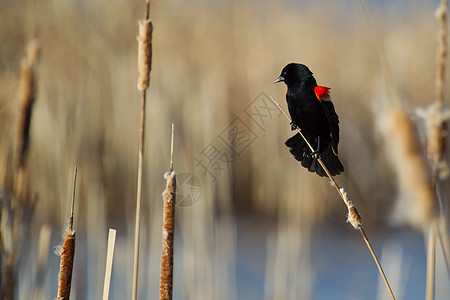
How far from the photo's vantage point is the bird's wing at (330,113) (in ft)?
4.56

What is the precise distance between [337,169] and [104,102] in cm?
314

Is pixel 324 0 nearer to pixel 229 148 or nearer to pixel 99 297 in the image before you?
pixel 229 148

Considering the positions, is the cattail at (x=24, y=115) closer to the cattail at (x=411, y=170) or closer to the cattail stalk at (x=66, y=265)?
the cattail stalk at (x=66, y=265)

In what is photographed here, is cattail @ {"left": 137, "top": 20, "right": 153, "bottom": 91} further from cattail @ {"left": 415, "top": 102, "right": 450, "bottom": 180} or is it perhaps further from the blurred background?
the blurred background

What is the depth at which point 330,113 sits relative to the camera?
141 centimetres

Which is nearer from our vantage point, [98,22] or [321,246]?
[98,22]

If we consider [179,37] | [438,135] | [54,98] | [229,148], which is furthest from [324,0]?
[438,135]

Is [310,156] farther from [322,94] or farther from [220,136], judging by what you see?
[220,136]

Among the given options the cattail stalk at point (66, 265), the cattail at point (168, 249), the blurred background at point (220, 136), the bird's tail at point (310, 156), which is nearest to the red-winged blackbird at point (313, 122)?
the bird's tail at point (310, 156)

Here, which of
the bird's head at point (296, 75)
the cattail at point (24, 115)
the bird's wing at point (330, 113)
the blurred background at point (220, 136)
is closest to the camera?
the bird's wing at point (330, 113)

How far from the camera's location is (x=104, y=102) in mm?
4301

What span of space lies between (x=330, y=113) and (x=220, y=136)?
9.40 feet

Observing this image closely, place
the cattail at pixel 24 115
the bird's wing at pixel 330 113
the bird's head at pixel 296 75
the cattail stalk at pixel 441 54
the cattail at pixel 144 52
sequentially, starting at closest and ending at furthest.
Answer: the cattail stalk at pixel 441 54 → the cattail at pixel 144 52 → the bird's wing at pixel 330 113 → the bird's head at pixel 296 75 → the cattail at pixel 24 115

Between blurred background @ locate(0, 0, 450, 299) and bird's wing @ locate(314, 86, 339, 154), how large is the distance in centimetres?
136
